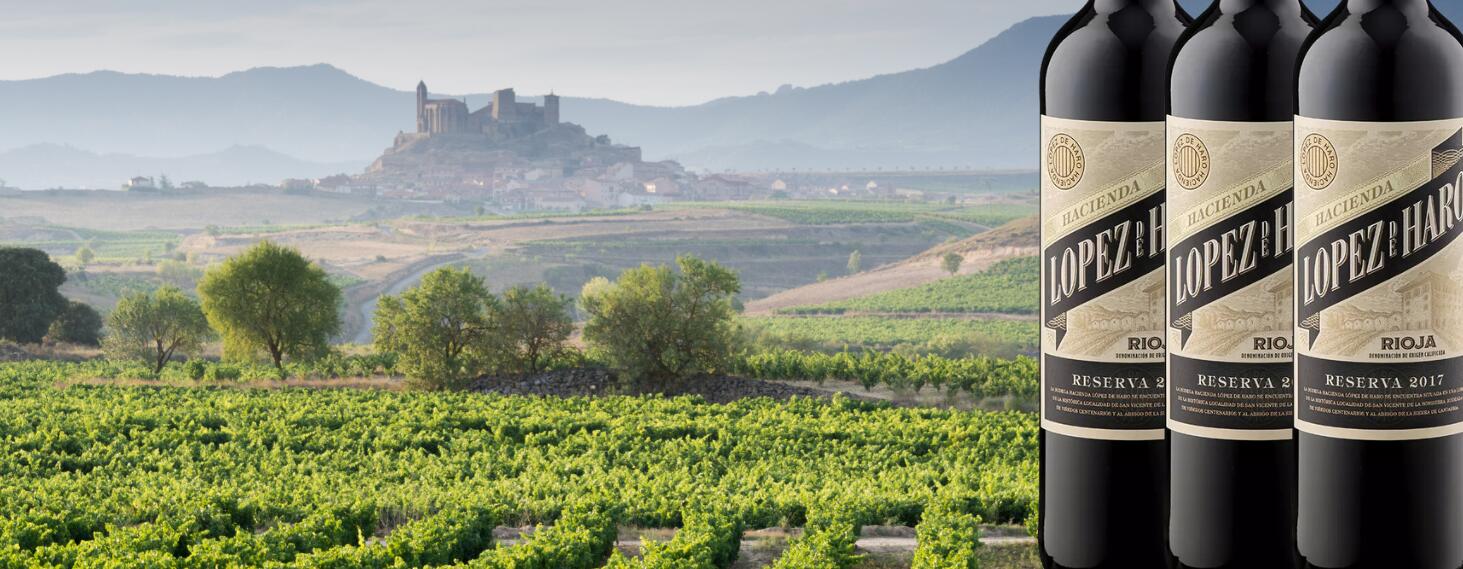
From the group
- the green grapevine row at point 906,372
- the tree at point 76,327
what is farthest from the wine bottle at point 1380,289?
the tree at point 76,327

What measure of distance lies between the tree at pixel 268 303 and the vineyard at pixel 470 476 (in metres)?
6.00

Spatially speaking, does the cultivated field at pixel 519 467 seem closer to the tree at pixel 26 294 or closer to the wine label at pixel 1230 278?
the tree at pixel 26 294

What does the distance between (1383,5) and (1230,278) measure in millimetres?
1320

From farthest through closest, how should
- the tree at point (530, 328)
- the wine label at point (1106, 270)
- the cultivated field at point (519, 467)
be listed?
1. the tree at point (530, 328)
2. the cultivated field at point (519, 467)
3. the wine label at point (1106, 270)

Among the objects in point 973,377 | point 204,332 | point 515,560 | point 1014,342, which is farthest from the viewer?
point 1014,342

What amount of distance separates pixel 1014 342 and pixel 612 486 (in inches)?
2397

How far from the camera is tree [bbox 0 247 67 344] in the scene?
60156mm

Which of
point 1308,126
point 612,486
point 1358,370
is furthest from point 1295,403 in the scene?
point 612,486

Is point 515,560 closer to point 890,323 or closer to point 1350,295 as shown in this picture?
point 1350,295

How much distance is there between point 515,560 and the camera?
1285cm

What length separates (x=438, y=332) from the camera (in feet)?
141

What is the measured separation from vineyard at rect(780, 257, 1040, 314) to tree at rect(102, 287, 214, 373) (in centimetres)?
5859

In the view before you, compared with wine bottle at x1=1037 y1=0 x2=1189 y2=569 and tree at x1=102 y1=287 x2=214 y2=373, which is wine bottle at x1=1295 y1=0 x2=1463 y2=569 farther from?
tree at x1=102 y1=287 x2=214 y2=373

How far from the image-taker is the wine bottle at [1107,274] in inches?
242
